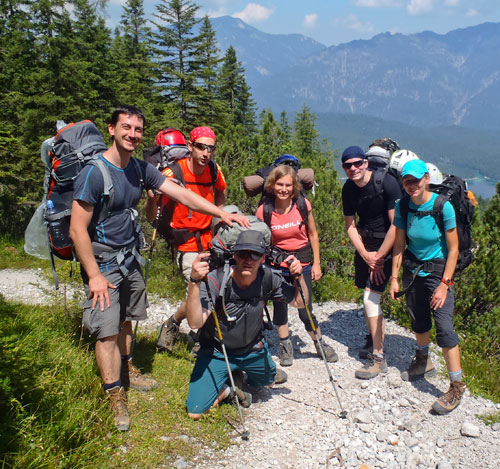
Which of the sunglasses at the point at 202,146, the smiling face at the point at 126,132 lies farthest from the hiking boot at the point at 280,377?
the smiling face at the point at 126,132

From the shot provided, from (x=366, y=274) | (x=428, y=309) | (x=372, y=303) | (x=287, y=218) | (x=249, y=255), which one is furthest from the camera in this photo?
(x=366, y=274)

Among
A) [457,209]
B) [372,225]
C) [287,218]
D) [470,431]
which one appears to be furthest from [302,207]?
[470,431]

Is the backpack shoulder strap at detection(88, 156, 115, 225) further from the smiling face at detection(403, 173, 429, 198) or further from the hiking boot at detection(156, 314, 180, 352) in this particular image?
the smiling face at detection(403, 173, 429, 198)

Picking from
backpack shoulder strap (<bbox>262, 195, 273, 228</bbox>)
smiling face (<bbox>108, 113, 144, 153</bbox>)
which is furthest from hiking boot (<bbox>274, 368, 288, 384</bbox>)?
smiling face (<bbox>108, 113, 144, 153</bbox>)

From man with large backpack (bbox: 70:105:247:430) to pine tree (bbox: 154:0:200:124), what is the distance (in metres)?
27.6

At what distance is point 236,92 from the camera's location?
43812 mm

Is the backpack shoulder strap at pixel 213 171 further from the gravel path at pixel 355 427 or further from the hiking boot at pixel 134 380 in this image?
the gravel path at pixel 355 427

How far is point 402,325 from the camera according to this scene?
22.8 ft

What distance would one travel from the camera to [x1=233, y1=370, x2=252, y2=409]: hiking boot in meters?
4.42

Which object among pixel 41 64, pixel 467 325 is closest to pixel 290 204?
pixel 467 325

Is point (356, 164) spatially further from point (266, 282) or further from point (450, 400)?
point (450, 400)

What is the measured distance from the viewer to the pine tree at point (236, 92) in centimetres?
4256

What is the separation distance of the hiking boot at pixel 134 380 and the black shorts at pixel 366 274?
2.85 meters

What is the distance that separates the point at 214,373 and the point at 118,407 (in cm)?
96
